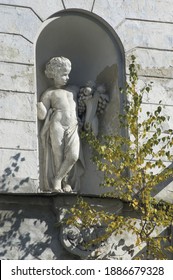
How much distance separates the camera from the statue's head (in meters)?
18.0

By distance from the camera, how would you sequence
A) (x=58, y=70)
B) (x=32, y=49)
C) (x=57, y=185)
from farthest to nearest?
1. (x=58, y=70)
2. (x=32, y=49)
3. (x=57, y=185)

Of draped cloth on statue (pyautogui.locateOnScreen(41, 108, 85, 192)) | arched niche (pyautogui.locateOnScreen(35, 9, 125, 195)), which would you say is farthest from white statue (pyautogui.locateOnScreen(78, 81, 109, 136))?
draped cloth on statue (pyautogui.locateOnScreen(41, 108, 85, 192))

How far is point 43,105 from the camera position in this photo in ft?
58.5

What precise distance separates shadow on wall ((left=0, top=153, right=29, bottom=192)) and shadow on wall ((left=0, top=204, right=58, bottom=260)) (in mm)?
314

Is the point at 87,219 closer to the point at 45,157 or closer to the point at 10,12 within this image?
the point at 45,157

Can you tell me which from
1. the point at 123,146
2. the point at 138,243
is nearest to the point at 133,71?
the point at 123,146

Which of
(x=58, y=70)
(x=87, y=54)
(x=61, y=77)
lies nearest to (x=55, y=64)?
(x=58, y=70)

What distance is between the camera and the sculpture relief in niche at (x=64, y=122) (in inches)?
695

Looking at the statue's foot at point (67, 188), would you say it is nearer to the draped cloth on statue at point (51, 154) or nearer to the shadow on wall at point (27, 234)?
the draped cloth on statue at point (51, 154)

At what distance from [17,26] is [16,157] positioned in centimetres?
182

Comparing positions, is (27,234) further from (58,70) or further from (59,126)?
(58,70)

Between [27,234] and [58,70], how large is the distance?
2523 millimetres
